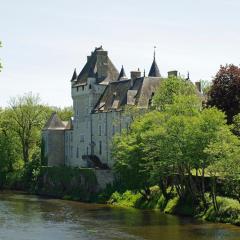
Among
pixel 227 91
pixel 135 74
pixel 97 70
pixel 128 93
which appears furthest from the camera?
pixel 97 70

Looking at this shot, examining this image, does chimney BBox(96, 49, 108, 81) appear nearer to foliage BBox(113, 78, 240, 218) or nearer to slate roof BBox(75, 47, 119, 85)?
slate roof BBox(75, 47, 119, 85)

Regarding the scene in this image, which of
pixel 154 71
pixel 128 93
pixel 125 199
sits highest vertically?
pixel 154 71

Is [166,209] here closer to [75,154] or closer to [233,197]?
[233,197]

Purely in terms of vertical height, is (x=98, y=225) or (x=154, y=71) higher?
(x=154, y=71)

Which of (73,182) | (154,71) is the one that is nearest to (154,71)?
(154,71)

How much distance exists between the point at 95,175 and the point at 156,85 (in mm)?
13631

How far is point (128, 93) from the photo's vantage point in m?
73.9

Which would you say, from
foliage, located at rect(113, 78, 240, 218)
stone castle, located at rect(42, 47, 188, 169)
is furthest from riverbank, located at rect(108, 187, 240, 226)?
stone castle, located at rect(42, 47, 188, 169)

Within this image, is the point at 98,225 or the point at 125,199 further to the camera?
the point at 125,199

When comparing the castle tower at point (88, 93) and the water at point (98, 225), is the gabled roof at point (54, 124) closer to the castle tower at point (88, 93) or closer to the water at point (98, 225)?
the castle tower at point (88, 93)

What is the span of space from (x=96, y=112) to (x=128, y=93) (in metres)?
7.88

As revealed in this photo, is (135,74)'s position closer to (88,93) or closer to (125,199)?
(88,93)

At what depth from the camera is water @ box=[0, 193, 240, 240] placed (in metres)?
41.0

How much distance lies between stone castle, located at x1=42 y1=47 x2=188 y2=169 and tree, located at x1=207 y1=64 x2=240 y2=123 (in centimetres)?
1145
